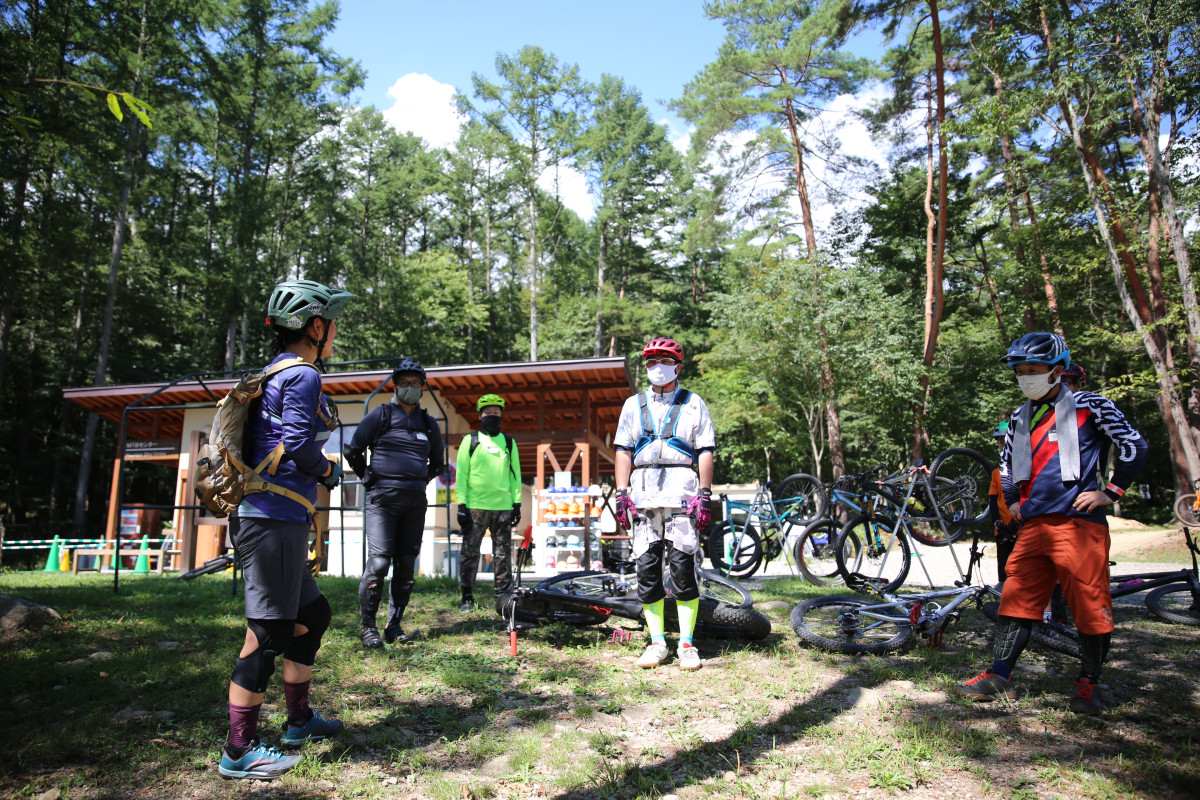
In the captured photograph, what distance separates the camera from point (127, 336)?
2619cm

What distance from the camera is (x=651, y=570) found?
4.05m

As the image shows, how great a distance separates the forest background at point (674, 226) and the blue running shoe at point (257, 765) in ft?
45.8

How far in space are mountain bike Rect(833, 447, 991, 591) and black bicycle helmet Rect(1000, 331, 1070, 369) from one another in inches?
Result: 88.5

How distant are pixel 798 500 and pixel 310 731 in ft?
21.2

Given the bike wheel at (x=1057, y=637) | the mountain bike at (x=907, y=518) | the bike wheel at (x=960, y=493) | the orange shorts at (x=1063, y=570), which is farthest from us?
the bike wheel at (x=960, y=493)

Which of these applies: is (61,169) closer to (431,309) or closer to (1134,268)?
(431,309)

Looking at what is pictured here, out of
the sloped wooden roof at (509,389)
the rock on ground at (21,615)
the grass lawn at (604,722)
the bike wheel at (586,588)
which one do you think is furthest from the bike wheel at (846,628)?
the sloped wooden roof at (509,389)

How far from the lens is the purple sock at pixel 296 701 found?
108 inches

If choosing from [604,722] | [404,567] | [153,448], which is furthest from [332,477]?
[153,448]

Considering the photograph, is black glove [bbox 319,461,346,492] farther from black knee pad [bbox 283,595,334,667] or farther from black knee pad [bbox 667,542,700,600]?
black knee pad [bbox 667,542,700,600]

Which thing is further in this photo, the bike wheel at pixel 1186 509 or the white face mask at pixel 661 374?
the bike wheel at pixel 1186 509

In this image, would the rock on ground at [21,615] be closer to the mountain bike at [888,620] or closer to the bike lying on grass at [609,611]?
the bike lying on grass at [609,611]

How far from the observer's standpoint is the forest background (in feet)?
48.4

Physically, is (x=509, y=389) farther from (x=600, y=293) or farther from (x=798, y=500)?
(x=600, y=293)
